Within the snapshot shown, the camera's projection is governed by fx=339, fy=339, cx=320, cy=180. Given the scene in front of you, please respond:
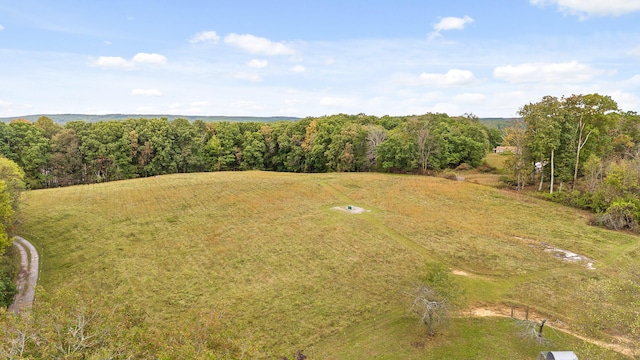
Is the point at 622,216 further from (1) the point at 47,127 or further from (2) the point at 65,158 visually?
(1) the point at 47,127

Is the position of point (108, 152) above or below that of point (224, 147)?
below

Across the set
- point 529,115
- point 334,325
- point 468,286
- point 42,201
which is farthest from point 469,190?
point 42,201

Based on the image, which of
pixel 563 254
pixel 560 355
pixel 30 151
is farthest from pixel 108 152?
pixel 560 355

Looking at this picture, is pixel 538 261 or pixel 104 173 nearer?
pixel 538 261

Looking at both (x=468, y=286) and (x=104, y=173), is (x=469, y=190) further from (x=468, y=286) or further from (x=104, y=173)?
(x=104, y=173)

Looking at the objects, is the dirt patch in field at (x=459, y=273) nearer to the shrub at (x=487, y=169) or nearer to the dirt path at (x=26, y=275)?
the dirt path at (x=26, y=275)

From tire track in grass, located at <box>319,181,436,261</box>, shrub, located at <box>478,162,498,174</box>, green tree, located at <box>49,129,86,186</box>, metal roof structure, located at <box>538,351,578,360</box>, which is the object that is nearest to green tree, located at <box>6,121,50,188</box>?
green tree, located at <box>49,129,86,186</box>
